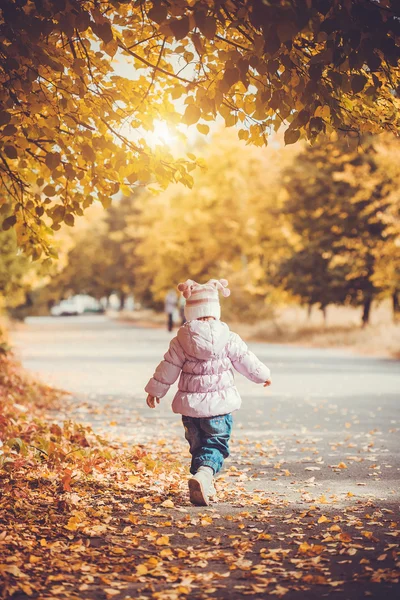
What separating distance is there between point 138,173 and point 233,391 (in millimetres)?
1971

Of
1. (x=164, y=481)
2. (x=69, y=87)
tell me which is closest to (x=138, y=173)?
(x=69, y=87)

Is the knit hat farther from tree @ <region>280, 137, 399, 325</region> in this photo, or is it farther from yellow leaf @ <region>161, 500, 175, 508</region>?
tree @ <region>280, 137, 399, 325</region>

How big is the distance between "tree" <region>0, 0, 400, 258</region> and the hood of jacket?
1317 millimetres

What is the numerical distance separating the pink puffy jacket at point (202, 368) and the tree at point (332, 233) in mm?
25310

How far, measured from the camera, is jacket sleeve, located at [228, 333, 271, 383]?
271 inches

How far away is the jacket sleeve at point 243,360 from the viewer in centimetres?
688

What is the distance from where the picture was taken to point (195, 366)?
6785mm

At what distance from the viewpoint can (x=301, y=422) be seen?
37.6ft

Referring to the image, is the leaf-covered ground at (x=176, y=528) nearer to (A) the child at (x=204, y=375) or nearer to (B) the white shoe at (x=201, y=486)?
(B) the white shoe at (x=201, y=486)

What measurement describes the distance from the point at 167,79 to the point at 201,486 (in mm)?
3448

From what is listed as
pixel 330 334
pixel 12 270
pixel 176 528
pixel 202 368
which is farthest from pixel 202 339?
pixel 330 334

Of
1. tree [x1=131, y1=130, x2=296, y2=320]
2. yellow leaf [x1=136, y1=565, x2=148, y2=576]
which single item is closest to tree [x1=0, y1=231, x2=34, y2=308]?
tree [x1=131, y1=130, x2=296, y2=320]

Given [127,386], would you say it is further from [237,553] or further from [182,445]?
[237,553]

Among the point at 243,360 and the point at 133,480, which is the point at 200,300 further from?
the point at 133,480
